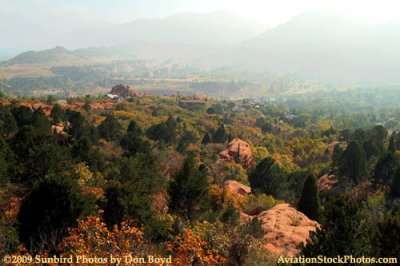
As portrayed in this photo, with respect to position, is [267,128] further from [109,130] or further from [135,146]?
[135,146]

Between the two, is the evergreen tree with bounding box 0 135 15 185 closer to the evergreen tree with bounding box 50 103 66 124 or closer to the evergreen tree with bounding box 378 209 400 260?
the evergreen tree with bounding box 378 209 400 260

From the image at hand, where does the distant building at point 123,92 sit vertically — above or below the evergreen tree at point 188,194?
above

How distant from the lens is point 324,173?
55969mm

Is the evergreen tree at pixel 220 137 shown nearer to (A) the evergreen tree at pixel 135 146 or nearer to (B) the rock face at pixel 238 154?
(B) the rock face at pixel 238 154

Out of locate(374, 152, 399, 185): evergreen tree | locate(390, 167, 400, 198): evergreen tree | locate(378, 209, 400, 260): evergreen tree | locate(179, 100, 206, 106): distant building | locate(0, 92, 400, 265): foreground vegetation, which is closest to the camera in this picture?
locate(0, 92, 400, 265): foreground vegetation

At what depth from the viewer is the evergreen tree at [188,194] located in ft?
88.1

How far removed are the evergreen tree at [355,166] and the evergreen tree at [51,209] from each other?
3663 centimetres

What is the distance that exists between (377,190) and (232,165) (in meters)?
22.6

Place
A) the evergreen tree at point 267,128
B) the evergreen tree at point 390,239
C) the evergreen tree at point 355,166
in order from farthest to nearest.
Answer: the evergreen tree at point 267,128
the evergreen tree at point 355,166
the evergreen tree at point 390,239

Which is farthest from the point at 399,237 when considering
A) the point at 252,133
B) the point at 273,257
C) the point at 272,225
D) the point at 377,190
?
the point at 252,133

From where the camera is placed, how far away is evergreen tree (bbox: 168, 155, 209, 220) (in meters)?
26.9

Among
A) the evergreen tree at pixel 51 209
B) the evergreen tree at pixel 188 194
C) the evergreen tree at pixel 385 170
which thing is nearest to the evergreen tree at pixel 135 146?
the evergreen tree at pixel 188 194

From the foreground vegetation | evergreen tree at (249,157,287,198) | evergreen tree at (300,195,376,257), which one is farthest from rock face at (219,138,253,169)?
evergreen tree at (300,195,376,257)

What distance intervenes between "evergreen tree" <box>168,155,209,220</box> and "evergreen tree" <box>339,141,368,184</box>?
2579 cm
